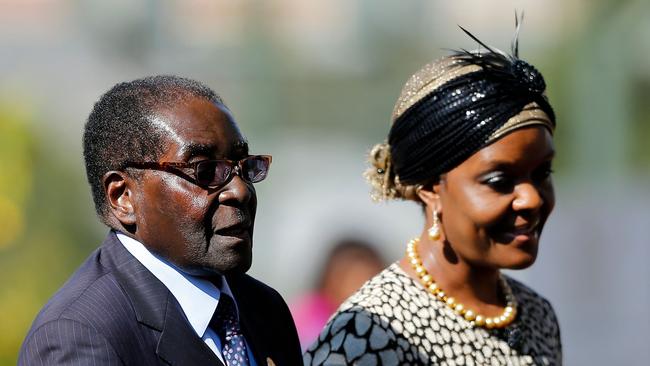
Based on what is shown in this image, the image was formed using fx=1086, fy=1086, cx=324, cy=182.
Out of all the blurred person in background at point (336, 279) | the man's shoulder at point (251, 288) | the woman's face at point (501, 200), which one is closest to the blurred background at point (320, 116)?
the blurred person in background at point (336, 279)

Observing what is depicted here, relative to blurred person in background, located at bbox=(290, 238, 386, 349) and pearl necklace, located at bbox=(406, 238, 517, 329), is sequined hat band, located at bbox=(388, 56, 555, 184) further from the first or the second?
blurred person in background, located at bbox=(290, 238, 386, 349)

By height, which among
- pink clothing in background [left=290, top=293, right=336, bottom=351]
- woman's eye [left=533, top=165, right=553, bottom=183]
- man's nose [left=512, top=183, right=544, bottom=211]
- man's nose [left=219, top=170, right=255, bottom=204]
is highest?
woman's eye [left=533, top=165, right=553, bottom=183]

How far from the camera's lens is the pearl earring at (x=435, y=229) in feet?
12.0

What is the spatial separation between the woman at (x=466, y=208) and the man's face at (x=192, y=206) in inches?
31.6

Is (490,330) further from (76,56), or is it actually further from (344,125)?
(76,56)

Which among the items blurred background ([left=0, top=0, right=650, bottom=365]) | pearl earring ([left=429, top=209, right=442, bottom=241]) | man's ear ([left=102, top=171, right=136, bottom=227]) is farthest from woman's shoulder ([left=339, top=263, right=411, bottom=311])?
blurred background ([left=0, top=0, right=650, bottom=365])

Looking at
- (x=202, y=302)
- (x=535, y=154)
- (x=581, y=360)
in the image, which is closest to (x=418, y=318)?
(x=535, y=154)

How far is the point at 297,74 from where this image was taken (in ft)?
32.8

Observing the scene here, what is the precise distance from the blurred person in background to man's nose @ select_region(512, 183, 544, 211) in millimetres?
2733

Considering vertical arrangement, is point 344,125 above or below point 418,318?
above

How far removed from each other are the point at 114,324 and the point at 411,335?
3.94 ft

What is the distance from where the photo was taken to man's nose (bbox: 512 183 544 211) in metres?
3.52

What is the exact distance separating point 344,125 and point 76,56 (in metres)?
2.54

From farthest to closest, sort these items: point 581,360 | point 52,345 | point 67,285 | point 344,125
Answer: point 344,125, point 581,360, point 67,285, point 52,345
